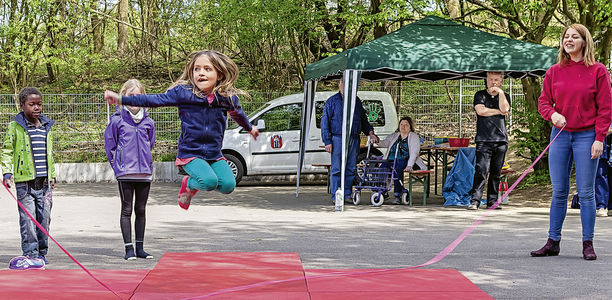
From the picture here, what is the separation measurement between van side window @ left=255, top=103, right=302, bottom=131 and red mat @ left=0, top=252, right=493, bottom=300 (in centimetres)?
1070

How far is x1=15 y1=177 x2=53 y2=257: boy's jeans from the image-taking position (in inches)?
279

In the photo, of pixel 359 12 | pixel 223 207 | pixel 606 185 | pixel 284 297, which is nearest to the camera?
pixel 284 297

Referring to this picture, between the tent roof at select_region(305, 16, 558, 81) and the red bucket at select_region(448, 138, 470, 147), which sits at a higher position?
the tent roof at select_region(305, 16, 558, 81)

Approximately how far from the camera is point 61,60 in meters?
23.2

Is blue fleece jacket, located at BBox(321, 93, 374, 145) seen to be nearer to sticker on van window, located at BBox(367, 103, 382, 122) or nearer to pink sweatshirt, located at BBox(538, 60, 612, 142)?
sticker on van window, located at BBox(367, 103, 382, 122)

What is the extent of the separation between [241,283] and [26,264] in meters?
2.14

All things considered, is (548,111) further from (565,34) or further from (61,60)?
(61,60)

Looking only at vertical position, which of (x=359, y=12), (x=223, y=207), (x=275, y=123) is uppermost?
(x=359, y=12)

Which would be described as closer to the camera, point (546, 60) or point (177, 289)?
point (177, 289)

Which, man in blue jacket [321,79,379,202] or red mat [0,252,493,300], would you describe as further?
man in blue jacket [321,79,379,202]

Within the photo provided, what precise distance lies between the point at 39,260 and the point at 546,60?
8578 millimetres

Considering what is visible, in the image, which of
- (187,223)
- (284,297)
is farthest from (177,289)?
(187,223)

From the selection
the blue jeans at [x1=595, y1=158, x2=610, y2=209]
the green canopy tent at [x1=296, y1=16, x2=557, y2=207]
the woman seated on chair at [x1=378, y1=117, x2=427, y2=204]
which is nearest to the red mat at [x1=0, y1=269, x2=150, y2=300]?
the green canopy tent at [x1=296, y1=16, x2=557, y2=207]

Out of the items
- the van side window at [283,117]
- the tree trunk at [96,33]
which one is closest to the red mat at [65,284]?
the van side window at [283,117]
